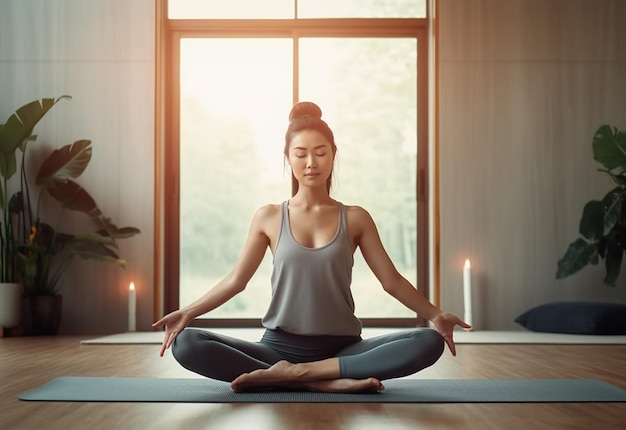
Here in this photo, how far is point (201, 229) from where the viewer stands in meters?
5.66

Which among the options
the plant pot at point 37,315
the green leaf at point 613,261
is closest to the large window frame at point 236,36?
the plant pot at point 37,315

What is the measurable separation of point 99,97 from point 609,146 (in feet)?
10.1

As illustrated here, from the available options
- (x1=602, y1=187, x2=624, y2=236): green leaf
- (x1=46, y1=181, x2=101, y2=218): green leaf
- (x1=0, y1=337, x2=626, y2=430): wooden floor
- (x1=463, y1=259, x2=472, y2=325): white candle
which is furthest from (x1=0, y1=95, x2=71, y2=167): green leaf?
(x1=602, y1=187, x2=624, y2=236): green leaf

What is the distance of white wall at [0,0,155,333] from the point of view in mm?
5410

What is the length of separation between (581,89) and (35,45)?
3.42 m

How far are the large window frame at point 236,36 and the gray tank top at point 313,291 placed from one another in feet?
10.5

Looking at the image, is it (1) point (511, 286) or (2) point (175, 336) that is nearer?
(2) point (175, 336)

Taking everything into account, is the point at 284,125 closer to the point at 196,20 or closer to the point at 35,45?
the point at 196,20

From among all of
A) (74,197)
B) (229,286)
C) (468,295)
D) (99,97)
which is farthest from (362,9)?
(229,286)

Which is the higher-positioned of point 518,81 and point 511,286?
point 518,81

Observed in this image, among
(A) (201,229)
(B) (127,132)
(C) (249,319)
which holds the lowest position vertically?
(C) (249,319)

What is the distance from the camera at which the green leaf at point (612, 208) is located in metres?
4.89

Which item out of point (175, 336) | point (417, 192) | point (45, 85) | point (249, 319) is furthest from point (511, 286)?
point (175, 336)

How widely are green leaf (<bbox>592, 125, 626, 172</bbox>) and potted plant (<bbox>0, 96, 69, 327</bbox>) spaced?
306cm
